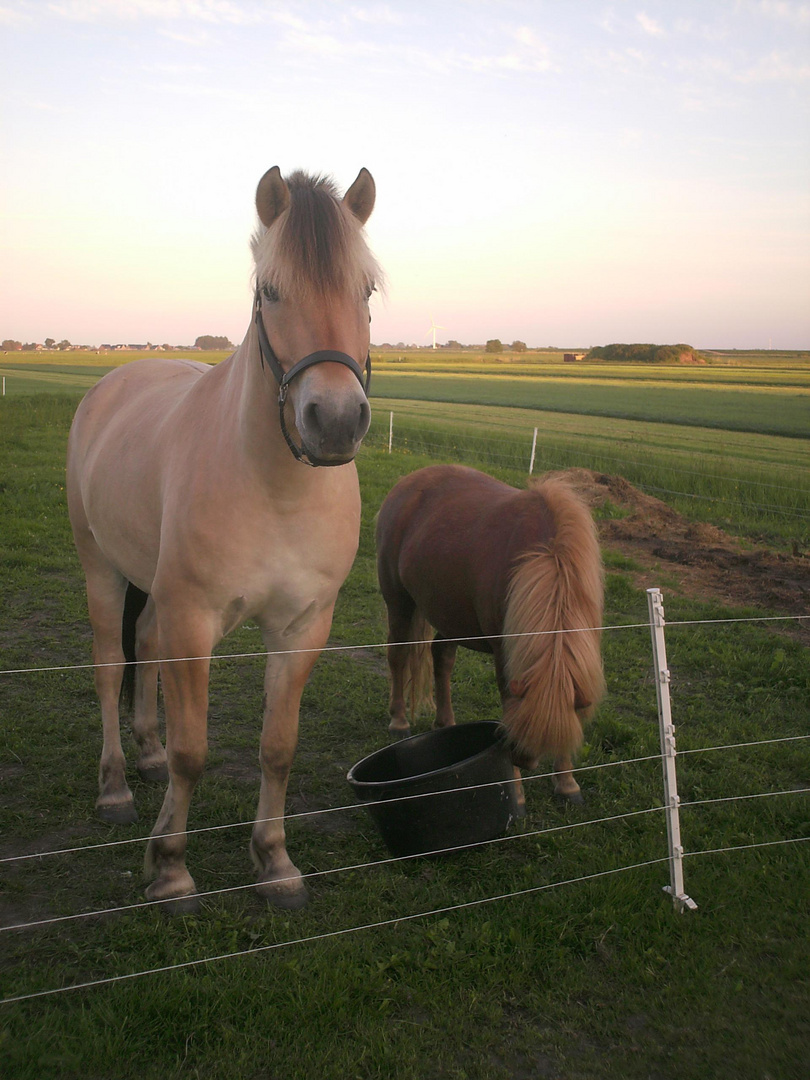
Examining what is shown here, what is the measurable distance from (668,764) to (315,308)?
2246mm

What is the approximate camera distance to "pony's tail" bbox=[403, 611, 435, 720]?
452cm

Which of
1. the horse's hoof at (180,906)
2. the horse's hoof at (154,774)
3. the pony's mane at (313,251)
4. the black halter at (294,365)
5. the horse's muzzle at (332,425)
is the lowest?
the horse's hoof at (154,774)

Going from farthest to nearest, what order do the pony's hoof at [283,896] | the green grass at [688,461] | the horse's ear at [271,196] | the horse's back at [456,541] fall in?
the green grass at [688,461] < the horse's back at [456,541] < the pony's hoof at [283,896] < the horse's ear at [271,196]

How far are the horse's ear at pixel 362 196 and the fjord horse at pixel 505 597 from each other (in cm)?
161

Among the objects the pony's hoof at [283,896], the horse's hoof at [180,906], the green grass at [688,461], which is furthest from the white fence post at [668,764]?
the green grass at [688,461]

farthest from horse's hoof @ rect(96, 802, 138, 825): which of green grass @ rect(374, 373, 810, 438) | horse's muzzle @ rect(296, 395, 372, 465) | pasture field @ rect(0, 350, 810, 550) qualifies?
green grass @ rect(374, 373, 810, 438)

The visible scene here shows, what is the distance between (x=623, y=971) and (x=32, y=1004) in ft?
6.51

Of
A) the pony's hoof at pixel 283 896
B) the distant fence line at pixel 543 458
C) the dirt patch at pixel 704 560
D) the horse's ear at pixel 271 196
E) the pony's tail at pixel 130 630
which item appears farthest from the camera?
the distant fence line at pixel 543 458

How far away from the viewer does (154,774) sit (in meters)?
4.00

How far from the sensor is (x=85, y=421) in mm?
4195

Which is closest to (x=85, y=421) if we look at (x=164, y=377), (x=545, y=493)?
(x=164, y=377)

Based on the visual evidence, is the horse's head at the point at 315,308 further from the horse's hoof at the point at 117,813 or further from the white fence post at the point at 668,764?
the horse's hoof at the point at 117,813

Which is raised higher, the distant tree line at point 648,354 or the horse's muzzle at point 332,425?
the distant tree line at point 648,354

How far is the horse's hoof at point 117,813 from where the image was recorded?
3545mm
